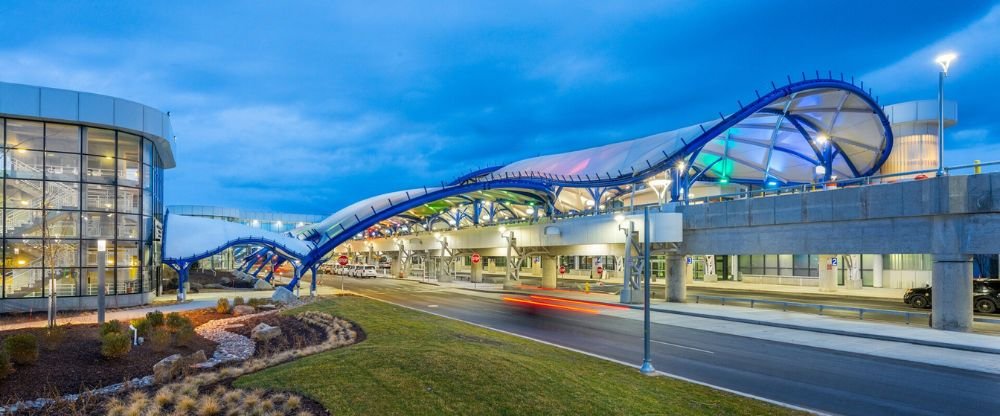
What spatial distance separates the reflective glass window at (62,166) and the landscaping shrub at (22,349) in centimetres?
1940

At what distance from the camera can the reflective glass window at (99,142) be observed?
2927cm

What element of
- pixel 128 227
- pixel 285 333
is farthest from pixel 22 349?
pixel 128 227

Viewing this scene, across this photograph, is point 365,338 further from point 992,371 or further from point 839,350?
point 992,371

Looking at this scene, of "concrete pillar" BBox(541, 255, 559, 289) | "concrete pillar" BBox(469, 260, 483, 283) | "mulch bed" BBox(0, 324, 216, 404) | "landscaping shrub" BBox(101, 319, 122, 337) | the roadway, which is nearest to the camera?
"mulch bed" BBox(0, 324, 216, 404)

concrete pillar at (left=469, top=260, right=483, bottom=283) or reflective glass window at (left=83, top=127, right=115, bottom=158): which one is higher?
reflective glass window at (left=83, top=127, right=115, bottom=158)

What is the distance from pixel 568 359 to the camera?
14.9m

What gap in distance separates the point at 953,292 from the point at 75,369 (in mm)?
27465

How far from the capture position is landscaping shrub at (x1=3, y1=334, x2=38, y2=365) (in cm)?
1252

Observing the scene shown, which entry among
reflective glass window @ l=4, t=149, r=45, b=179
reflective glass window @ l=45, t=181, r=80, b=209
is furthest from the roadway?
reflective glass window @ l=4, t=149, r=45, b=179

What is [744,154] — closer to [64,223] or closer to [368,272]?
[368,272]

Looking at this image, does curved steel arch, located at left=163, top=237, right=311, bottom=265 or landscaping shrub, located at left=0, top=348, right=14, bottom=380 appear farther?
curved steel arch, located at left=163, top=237, right=311, bottom=265

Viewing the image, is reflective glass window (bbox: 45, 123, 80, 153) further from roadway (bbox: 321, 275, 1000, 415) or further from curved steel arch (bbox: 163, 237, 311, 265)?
roadway (bbox: 321, 275, 1000, 415)

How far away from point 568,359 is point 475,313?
14222 millimetres

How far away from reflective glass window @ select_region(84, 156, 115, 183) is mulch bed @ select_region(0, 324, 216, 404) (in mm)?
15640
